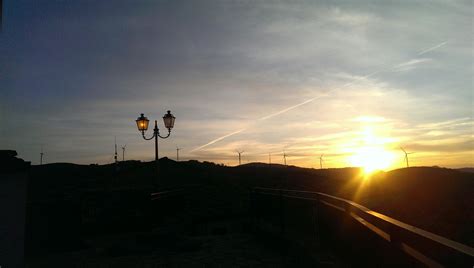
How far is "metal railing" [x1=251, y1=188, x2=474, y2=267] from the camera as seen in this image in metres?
2.47

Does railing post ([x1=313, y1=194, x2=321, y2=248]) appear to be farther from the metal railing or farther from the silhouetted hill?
the silhouetted hill

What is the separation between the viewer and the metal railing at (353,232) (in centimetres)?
247

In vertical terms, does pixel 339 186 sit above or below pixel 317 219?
below

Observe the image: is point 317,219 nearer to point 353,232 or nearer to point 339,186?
point 353,232

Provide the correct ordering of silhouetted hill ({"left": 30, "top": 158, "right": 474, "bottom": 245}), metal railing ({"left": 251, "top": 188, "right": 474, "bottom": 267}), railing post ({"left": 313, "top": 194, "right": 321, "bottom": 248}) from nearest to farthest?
metal railing ({"left": 251, "top": 188, "right": 474, "bottom": 267})
railing post ({"left": 313, "top": 194, "right": 321, "bottom": 248})
silhouetted hill ({"left": 30, "top": 158, "right": 474, "bottom": 245})

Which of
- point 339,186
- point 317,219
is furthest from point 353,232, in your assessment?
point 339,186

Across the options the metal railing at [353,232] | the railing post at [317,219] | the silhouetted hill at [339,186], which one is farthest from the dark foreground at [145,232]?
the silhouetted hill at [339,186]

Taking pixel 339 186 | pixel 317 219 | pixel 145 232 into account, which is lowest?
pixel 145 232

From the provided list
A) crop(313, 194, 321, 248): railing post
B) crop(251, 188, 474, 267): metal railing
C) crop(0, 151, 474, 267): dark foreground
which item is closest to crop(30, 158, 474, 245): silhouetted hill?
crop(0, 151, 474, 267): dark foreground

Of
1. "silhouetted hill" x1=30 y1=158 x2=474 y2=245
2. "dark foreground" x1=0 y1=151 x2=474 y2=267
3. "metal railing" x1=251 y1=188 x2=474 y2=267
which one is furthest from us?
"silhouetted hill" x1=30 y1=158 x2=474 y2=245

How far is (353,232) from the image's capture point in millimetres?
4949

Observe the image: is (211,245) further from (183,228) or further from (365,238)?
(365,238)

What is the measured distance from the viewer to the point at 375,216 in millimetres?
3666

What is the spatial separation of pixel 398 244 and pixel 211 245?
6.74 m
